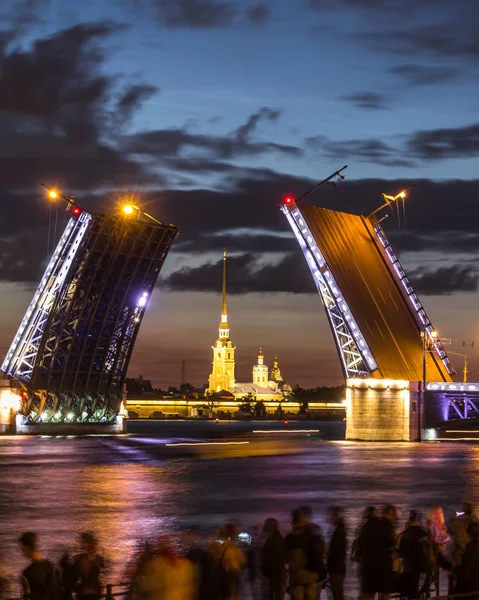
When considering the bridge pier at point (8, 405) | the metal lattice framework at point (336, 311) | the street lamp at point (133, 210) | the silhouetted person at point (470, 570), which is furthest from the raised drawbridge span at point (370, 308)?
the silhouetted person at point (470, 570)

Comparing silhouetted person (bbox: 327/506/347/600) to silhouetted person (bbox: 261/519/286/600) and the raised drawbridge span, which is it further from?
the raised drawbridge span

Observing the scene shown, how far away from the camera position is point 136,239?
64.3m

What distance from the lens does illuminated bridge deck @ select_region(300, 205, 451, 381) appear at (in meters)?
69.6

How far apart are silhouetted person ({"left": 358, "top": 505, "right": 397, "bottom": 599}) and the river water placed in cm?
390

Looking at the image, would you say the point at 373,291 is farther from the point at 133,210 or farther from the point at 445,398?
the point at 133,210

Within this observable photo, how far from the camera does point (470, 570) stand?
1185 cm

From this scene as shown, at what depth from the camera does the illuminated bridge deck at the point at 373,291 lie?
228 feet

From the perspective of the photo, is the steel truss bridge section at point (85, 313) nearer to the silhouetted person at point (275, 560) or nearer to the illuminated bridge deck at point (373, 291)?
the illuminated bridge deck at point (373, 291)

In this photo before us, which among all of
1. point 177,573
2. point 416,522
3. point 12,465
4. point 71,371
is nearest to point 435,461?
point 12,465

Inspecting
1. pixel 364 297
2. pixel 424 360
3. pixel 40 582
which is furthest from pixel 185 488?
pixel 424 360

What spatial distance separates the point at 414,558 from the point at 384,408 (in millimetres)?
61017

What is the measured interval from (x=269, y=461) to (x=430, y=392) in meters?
24.6

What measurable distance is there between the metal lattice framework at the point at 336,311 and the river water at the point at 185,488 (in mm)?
10266

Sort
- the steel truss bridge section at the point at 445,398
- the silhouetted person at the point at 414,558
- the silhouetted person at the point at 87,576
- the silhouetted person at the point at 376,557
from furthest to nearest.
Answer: the steel truss bridge section at the point at 445,398
the silhouetted person at the point at 414,558
the silhouetted person at the point at 376,557
the silhouetted person at the point at 87,576
